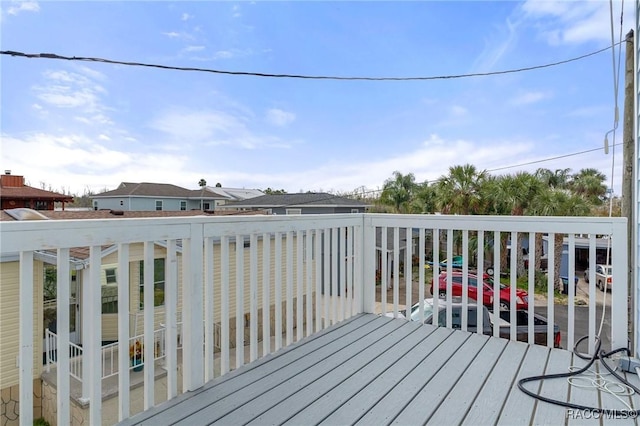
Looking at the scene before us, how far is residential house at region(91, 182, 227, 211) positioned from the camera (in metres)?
12.7

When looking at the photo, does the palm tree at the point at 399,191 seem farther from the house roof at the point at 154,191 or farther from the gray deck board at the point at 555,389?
the gray deck board at the point at 555,389

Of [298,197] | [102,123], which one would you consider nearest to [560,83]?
[102,123]

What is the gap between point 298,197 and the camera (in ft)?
59.4

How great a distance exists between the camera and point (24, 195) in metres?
7.61

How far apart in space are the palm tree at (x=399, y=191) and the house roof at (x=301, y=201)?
1.75 m

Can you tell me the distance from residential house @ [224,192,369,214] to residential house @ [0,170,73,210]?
335 inches

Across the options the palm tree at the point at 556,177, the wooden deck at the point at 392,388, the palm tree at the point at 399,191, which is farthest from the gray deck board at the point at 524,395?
the palm tree at the point at 399,191

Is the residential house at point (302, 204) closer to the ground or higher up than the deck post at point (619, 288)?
higher up

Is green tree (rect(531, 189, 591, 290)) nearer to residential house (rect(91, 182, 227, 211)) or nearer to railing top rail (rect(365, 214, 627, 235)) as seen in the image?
railing top rail (rect(365, 214, 627, 235))

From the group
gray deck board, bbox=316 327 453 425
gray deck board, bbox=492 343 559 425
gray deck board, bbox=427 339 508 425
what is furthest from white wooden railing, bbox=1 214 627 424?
gray deck board, bbox=316 327 453 425

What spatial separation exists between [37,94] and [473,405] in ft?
Result: 22.4

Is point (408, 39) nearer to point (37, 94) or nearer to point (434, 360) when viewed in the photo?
point (434, 360)

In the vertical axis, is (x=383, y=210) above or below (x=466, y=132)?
below

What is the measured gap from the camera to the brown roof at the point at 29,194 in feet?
24.5
